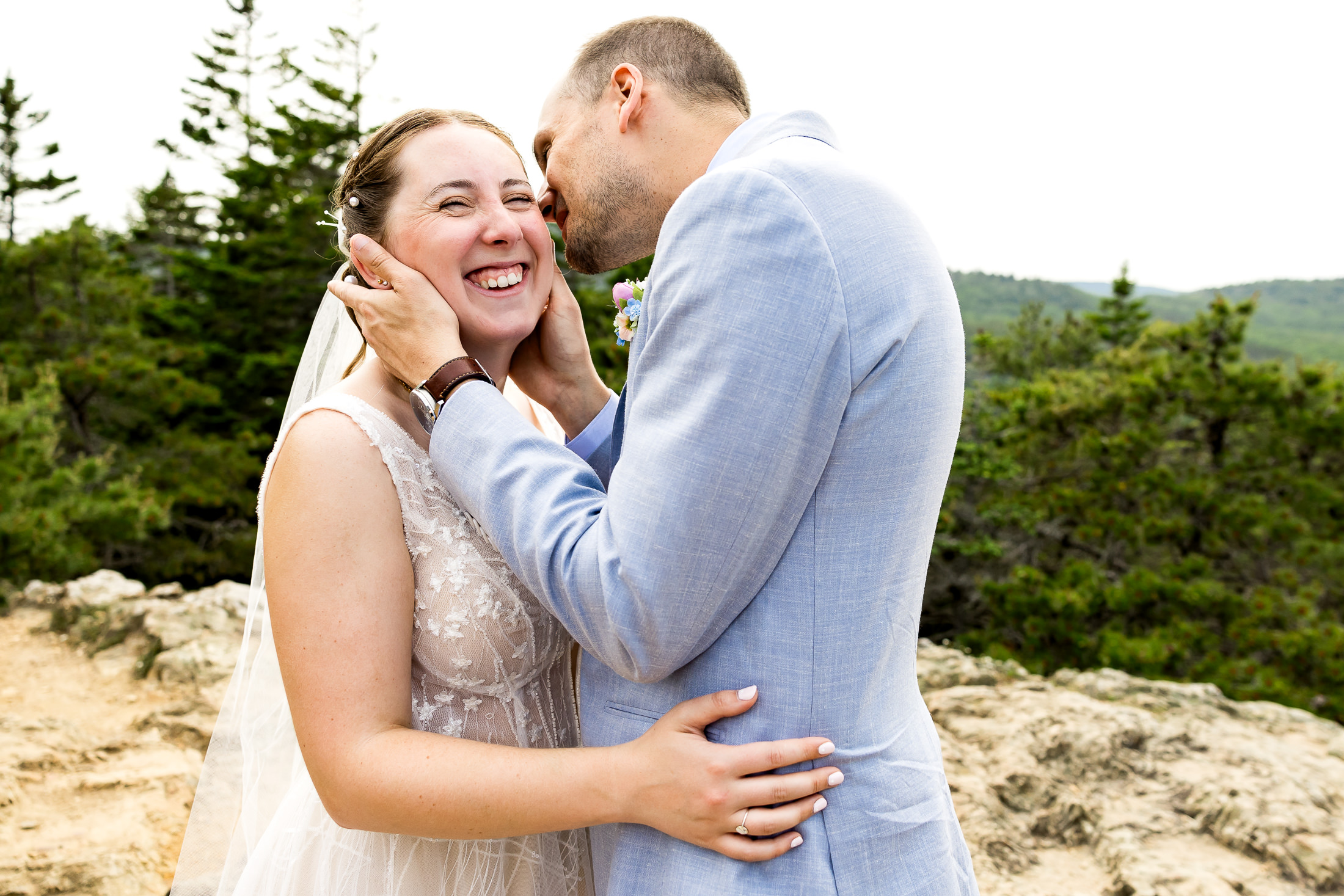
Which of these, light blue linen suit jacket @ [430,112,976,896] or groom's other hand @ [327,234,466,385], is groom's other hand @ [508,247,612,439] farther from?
light blue linen suit jacket @ [430,112,976,896]

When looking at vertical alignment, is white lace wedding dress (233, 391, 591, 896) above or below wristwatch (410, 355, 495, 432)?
below

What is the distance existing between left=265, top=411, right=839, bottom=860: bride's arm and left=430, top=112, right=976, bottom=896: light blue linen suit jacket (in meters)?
0.06

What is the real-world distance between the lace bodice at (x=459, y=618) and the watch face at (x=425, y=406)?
0.59 ft

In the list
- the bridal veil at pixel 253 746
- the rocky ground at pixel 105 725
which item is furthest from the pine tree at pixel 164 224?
the bridal veil at pixel 253 746

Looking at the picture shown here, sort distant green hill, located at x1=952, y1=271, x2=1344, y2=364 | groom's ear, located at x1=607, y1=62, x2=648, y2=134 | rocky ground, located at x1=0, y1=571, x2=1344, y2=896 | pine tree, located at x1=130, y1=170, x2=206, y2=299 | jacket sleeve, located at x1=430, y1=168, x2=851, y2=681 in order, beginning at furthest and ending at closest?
distant green hill, located at x1=952, y1=271, x2=1344, y2=364 < pine tree, located at x1=130, y1=170, x2=206, y2=299 < rocky ground, located at x1=0, y1=571, x2=1344, y2=896 < groom's ear, located at x1=607, y1=62, x2=648, y2=134 < jacket sleeve, located at x1=430, y1=168, x2=851, y2=681

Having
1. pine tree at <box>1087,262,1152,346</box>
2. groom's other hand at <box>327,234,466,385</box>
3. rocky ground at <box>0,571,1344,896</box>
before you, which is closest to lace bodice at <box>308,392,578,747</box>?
groom's other hand at <box>327,234,466,385</box>

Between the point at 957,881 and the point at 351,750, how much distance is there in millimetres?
1034

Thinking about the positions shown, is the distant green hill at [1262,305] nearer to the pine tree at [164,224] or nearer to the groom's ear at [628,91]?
the pine tree at [164,224]

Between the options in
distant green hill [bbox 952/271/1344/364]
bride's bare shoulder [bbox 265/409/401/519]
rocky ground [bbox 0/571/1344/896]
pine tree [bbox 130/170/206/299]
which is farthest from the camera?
distant green hill [bbox 952/271/1344/364]

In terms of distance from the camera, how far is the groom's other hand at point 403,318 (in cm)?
155

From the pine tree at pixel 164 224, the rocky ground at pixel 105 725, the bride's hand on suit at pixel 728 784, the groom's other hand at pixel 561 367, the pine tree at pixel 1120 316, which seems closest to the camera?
the bride's hand on suit at pixel 728 784

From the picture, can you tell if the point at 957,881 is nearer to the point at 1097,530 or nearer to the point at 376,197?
the point at 376,197

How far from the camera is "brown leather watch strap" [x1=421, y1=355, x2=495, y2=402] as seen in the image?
146 centimetres

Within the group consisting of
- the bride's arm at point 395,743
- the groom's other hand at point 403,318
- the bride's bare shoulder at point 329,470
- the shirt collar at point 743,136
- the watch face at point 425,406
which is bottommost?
the bride's arm at point 395,743
